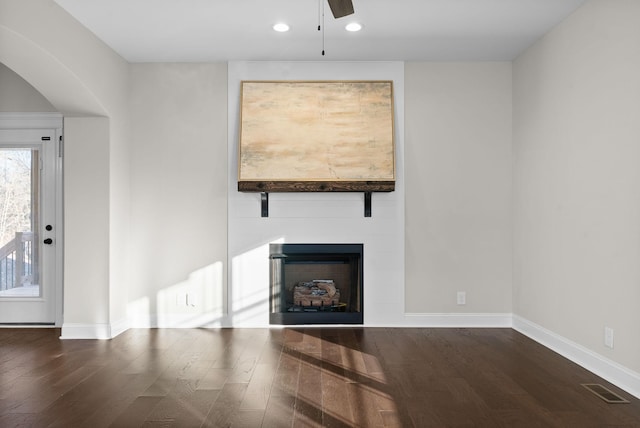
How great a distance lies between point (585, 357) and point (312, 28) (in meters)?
3.55

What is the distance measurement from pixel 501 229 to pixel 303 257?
7.09ft

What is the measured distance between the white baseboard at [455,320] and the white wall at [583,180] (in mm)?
242

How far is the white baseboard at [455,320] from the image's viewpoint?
5008 millimetres

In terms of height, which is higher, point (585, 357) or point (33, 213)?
point (33, 213)

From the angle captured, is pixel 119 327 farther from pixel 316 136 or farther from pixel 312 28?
pixel 312 28

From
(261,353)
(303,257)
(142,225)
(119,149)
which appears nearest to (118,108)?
(119,149)

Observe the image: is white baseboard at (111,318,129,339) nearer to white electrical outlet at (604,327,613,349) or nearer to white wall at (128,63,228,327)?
white wall at (128,63,228,327)

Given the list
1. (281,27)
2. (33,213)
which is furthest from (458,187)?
(33,213)

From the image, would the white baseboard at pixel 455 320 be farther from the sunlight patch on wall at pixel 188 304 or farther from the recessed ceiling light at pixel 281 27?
the recessed ceiling light at pixel 281 27

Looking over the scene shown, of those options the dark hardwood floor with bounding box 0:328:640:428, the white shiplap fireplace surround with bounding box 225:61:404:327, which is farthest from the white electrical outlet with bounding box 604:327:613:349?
the white shiplap fireplace surround with bounding box 225:61:404:327

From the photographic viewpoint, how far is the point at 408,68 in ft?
16.7

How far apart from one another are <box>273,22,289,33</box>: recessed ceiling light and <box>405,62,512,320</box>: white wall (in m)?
1.55

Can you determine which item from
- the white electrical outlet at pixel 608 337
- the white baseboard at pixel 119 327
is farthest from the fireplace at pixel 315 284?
the white electrical outlet at pixel 608 337

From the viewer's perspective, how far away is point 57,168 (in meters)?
5.02
